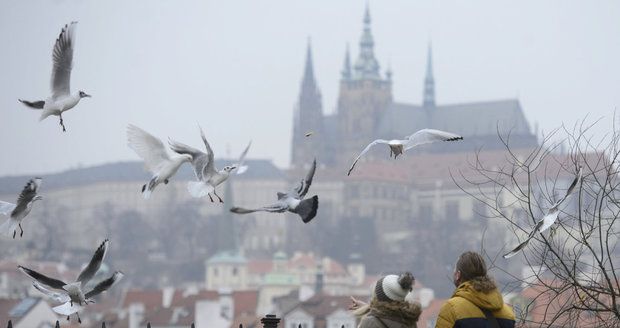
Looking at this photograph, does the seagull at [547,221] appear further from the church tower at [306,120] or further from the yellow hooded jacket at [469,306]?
the church tower at [306,120]

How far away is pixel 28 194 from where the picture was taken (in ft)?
36.0

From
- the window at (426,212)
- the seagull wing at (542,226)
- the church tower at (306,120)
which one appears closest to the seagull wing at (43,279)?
the seagull wing at (542,226)

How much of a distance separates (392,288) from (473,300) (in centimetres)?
48

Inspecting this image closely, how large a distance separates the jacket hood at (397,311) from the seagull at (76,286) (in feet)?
4.51

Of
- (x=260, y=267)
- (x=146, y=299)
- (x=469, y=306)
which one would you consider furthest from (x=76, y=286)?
(x=260, y=267)

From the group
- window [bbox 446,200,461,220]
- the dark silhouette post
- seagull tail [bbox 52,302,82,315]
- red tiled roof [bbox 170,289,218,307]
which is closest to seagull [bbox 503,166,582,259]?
the dark silhouette post

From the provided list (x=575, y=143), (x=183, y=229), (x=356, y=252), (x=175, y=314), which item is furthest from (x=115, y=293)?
(x=575, y=143)

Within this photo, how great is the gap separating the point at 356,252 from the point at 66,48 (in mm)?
155326

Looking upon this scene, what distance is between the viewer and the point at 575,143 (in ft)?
41.4

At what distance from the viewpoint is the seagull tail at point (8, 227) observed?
10432 mm

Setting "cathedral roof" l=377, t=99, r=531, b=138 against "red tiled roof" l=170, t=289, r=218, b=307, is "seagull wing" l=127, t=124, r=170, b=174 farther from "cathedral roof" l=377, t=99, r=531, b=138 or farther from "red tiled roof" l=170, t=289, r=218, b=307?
"cathedral roof" l=377, t=99, r=531, b=138

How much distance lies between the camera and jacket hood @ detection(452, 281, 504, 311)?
33.2ft

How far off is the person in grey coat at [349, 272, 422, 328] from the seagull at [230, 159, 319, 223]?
0.52 metres

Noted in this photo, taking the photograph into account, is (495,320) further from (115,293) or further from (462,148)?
(462,148)
